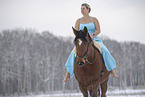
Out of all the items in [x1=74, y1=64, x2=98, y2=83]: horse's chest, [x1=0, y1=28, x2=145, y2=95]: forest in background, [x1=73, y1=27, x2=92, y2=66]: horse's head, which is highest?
[x1=73, y1=27, x2=92, y2=66]: horse's head

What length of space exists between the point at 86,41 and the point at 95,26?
1625 mm

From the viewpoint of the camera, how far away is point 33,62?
45.6 metres

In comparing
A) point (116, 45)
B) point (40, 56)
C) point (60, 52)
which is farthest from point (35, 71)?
point (116, 45)

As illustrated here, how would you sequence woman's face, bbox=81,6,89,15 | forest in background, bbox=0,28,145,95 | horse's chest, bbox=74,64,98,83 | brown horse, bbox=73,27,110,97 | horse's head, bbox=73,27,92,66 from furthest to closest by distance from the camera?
forest in background, bbox=0,28,145,95 → woman's face, bbox=81,6,89,15 → horse's chest, bbox=74,64,98,83 → brown horse, bbox=73,27,110,97 → horse's head, bbox=73,27,92,66

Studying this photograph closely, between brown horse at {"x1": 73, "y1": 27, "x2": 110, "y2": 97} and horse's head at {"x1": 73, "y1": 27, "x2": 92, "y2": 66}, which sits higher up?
horse's head at {"x1": 73, "y1": 27, "x2": 92, "y2": 66}

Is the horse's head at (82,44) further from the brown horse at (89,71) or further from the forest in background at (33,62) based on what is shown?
the forest in background at (33,62)

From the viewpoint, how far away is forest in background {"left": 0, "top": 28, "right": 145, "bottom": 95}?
136ft

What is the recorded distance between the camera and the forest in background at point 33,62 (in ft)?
136

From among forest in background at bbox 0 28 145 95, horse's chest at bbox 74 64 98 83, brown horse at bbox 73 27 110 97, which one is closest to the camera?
brown horse at bbox 73 27 110 97

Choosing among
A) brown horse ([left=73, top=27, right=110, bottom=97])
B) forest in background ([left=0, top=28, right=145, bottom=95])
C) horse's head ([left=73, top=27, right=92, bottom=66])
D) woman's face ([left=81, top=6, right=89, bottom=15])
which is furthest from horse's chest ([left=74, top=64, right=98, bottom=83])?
forest in background ([left=0, top=28, right=145, bottom=95])

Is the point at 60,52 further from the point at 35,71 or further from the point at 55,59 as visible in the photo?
the point at 35,71

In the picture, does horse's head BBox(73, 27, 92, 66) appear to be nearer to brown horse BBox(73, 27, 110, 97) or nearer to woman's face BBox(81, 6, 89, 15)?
brown horse BBox(73, 27, 110, 97)

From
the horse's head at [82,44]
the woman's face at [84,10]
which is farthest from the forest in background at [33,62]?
the horse's head at [82,44]

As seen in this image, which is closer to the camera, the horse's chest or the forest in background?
the horse's chest
